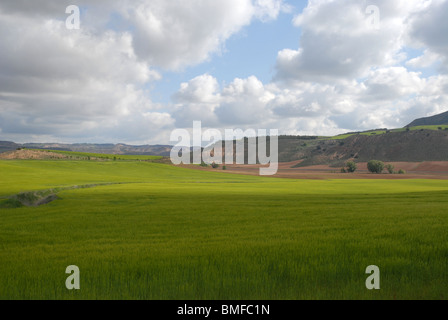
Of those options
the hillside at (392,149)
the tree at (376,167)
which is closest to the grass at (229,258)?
the tree at (376,167)

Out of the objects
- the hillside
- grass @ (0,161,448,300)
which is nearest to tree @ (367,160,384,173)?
the hillside

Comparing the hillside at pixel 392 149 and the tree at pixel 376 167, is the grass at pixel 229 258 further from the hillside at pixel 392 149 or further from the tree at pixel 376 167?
the hillside at pixel 392 149

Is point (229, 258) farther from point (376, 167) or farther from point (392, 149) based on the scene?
Answer: point (392, 149)

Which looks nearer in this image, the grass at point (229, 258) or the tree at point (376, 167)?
the grass at point (229, 258)

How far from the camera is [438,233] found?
1055cm

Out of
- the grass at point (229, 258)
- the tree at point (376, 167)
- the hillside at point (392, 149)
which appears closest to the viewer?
the grass at point (229, 258)

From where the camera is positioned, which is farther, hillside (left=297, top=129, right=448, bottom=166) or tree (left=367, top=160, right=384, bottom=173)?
hillside (left=297, top=129, right=448, bottom=166)

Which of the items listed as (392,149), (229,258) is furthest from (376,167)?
(229,258)

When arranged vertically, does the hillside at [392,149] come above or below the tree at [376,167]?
above

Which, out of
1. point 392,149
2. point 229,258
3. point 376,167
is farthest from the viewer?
point 392,149

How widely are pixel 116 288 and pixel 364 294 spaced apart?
5000 mm

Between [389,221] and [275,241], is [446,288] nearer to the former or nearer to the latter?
[275,241]

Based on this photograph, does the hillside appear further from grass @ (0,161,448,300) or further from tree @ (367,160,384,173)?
grass @ (0,161,448,300)
